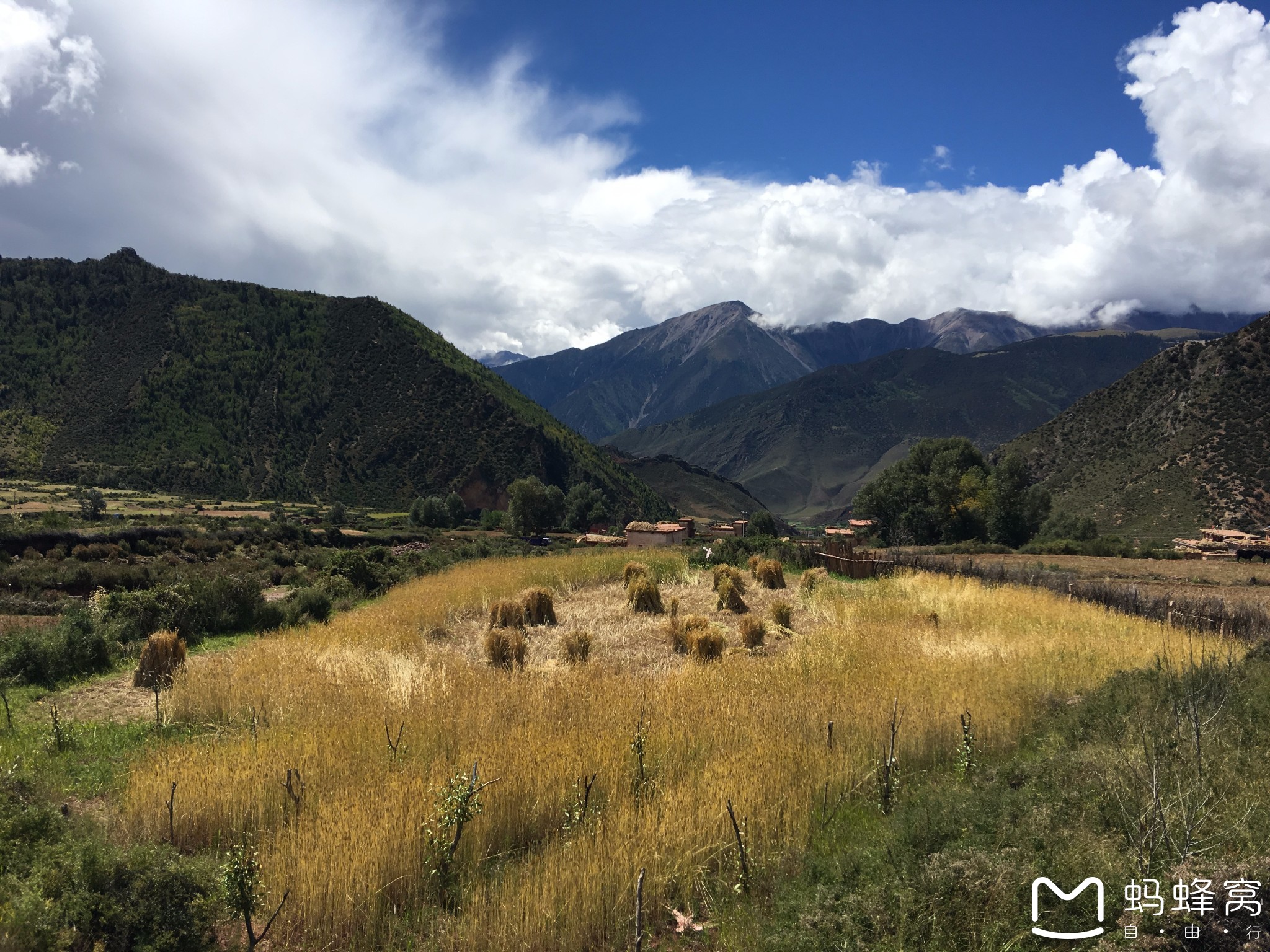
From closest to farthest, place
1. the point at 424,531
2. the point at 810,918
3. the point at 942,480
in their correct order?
the point at 810,918 < the point at 942,480 < the point at 424,531

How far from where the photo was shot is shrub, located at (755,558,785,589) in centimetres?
1942

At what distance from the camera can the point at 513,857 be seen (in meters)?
5.07

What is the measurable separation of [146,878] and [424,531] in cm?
5823

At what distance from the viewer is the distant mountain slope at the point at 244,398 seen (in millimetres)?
83812

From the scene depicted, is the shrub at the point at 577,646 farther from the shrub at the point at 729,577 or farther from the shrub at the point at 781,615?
the shrub at the point at 729,577

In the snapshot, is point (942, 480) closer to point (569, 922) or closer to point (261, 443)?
point (569, 922)

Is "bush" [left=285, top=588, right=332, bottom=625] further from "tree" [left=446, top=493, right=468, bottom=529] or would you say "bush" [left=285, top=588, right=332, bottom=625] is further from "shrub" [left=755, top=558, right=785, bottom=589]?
"tree" [left=446, top=493, right=468, bottom=529]

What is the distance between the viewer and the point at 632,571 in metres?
19.6

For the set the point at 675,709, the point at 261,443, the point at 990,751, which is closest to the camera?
the point at 990,751

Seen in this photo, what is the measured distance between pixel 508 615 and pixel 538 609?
0.86 meters

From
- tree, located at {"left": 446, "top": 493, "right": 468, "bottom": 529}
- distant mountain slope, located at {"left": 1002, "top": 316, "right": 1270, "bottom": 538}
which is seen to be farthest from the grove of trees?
tree, located at {"left": 446, "top": 493, "right": 468, "bottom": 529}

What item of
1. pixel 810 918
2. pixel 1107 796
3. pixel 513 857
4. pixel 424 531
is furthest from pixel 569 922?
pixel 424 531

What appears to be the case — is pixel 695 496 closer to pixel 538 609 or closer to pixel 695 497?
pixel 695 497

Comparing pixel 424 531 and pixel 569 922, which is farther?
pixel 424 531
